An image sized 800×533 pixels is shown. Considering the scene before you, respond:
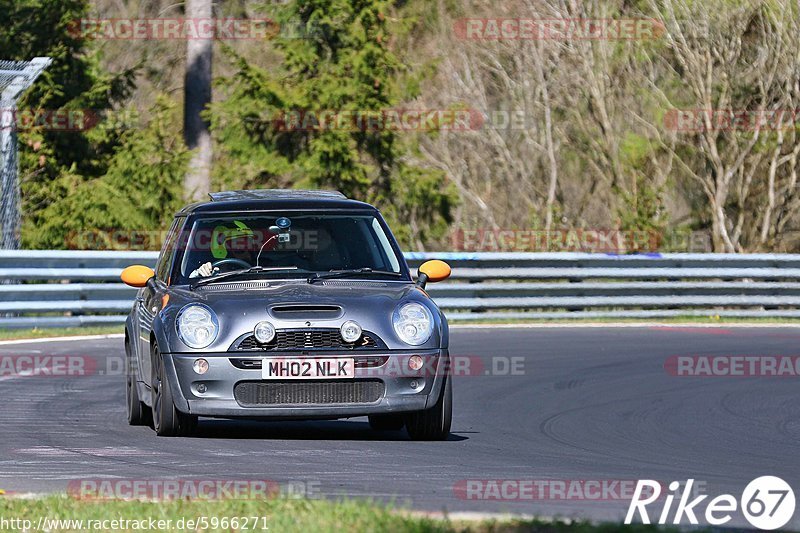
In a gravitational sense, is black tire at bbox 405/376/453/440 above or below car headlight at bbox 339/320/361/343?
below

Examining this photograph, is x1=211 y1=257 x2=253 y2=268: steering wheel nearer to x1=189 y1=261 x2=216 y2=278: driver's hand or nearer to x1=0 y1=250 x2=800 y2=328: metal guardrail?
x1=189 y1=261 x2=216 y2=278: driver's hand

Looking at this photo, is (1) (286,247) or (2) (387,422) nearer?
(2) (387,422)

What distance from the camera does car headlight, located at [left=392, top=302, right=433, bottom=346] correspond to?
29.7 feet

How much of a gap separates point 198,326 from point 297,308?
0.58 m

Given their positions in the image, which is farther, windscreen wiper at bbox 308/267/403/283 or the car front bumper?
windscreen wiper at bbox 308/267/403/283

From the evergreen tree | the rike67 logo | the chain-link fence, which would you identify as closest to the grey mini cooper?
the rike67 logo

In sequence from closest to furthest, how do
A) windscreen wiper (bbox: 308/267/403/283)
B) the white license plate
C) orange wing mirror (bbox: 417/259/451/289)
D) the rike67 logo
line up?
the rike67 logo, the white license plate, windscreen wiper (bbox: 308/267/403/283), orange wing mirror (bbox: 417/259/451/289)

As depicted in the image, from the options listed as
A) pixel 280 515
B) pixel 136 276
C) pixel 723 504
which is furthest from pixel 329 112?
pixel 280 515

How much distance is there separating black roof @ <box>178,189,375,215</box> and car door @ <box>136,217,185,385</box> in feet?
0.84

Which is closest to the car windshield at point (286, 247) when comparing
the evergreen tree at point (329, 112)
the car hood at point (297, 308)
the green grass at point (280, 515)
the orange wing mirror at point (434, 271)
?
the orange wing mirror at point (434, 271)

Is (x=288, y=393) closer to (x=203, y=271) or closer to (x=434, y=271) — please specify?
(x=203, y=271)

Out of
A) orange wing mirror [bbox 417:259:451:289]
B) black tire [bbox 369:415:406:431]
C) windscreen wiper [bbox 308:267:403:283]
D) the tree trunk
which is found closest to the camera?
windscreen wiper [bbox 308:267:403:283]

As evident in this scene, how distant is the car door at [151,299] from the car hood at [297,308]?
0.39 m

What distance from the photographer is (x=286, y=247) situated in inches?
397
